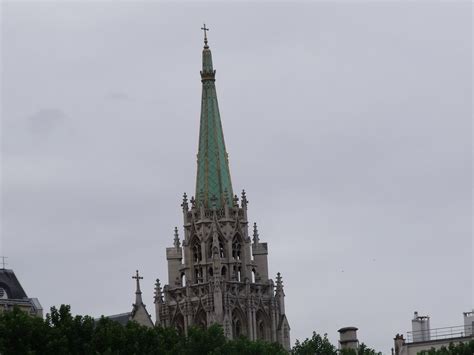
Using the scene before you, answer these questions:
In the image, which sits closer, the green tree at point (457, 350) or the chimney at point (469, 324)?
the green tree at point (457, 350)

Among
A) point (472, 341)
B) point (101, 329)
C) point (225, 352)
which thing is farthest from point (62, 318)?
point (472, 341)

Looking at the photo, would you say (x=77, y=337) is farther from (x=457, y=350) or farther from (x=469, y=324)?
(x=469, y=324)

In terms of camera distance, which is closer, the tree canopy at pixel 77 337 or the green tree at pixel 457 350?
the tree canopy at pixel 77 337

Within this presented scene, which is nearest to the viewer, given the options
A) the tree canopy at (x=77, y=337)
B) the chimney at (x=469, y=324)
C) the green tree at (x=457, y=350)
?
the tree canopy at (x=77, y=337)

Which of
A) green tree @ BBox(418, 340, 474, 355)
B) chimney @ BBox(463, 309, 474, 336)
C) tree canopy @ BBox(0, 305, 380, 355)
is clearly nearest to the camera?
tree canopy @ BBox(0, 305, 380, 355)

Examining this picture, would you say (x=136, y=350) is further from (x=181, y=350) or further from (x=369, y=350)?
(x=369, y=350)

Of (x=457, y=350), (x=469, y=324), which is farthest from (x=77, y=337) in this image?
(x=469, y=324)

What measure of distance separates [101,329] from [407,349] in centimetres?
2911

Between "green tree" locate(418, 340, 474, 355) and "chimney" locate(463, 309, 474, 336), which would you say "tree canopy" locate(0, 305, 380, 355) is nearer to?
"green tree" locate(418, 340, 474, 355)

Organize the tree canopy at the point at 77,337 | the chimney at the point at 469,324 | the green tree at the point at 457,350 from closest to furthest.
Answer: the tree canopy at the point at 77,337
the green tree at the point at 457,350
the chimney at the point at 469,324

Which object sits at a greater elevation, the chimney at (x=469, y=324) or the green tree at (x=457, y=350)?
the chimney at (x=469, y=324)

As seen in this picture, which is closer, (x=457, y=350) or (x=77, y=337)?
(x=77, y=337)

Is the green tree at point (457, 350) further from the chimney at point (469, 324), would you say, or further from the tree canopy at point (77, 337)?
the tree canopy at point (77, 337)

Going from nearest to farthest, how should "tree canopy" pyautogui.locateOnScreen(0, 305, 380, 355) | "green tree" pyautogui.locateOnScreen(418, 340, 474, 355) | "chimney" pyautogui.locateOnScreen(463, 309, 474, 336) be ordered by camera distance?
1. "tree canopy" pyautogui.locateOnScreen(0, 305, 380, 355)
2. "green tree" pyautogui.locateOnScreen(418, 340, 474, 355)
3. "chimney" pyautogui.locateOnScreen(463, 309, 474, 336)
